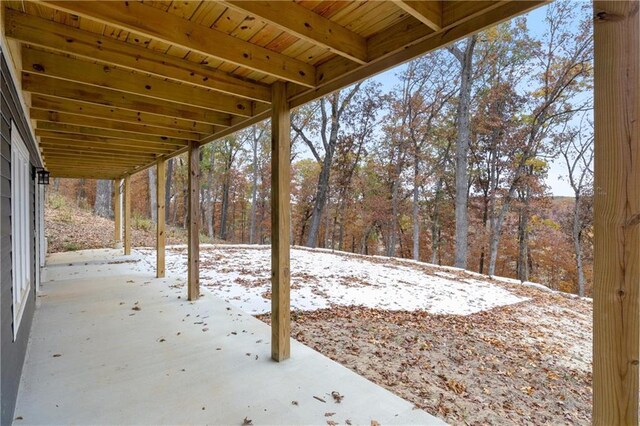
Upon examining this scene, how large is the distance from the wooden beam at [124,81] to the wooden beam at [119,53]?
Result: 48 cm

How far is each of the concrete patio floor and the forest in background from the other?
8.47m

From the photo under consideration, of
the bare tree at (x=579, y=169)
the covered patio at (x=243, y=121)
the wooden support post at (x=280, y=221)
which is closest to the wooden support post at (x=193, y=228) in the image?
the covered patio at (x=243, y=121)

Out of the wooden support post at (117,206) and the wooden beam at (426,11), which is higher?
the wooden beam at (426,11)

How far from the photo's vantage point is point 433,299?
5.24m

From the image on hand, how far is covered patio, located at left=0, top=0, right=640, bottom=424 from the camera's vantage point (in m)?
0.96

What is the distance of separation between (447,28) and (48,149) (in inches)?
244

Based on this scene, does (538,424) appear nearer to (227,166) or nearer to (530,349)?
(530,349)

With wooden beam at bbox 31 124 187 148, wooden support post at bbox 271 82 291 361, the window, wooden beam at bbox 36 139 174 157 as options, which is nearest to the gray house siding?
the window

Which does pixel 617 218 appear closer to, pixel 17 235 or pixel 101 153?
pixel 17 235

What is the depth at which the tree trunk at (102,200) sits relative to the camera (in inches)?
591

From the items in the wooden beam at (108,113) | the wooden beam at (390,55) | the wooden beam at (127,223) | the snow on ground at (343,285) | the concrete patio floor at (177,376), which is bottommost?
the snow on ground at (343,285)

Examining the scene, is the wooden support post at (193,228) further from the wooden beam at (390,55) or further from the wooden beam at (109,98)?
the wooden beam at (390,55)

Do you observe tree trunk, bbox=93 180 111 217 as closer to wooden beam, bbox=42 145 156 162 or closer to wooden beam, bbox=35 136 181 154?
wooden beam, bbox=42 145 156 162

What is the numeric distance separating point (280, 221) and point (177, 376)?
1486 millimetres
